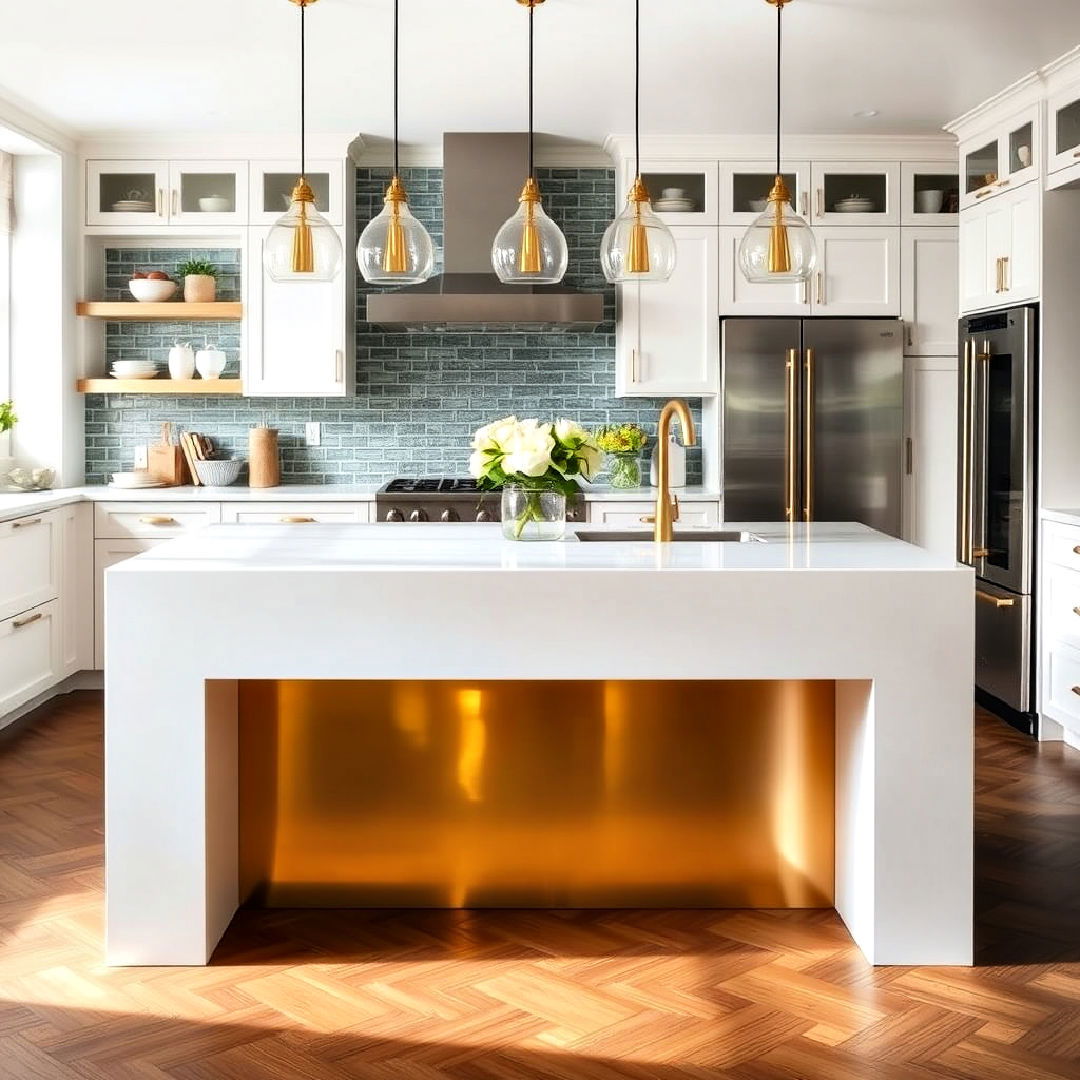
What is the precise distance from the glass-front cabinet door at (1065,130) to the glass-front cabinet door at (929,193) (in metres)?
1.10

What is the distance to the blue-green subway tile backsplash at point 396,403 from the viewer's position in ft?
20.8

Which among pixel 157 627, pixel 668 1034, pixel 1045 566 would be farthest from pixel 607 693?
pixel 1045 566

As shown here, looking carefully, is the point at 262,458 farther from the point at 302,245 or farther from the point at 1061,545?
the point at 1061,545

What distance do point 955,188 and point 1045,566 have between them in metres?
1.96

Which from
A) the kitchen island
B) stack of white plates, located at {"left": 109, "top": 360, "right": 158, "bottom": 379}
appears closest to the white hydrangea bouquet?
the kitchen island

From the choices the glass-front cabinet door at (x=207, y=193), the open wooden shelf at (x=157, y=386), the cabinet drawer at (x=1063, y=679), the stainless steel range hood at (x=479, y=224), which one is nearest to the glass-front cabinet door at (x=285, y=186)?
the glass-front cabinet door at (x=207, y=193)

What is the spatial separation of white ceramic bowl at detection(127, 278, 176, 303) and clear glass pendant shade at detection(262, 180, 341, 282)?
3.12 meters

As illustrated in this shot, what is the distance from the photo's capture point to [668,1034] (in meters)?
2.56

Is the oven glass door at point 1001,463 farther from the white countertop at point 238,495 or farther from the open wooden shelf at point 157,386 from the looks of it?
the open wooden shelf at point 157,386

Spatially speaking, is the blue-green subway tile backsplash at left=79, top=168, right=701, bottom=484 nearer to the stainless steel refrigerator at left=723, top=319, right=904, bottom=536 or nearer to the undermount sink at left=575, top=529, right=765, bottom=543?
the stainless steel refrigerator at left=723, top=319, right=904, bottom=536

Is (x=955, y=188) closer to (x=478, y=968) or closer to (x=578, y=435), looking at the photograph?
(x=578, y=435)

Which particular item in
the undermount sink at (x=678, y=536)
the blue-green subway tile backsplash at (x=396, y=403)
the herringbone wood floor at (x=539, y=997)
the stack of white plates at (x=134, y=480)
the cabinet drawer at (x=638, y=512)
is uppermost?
the blue-green subway tile backsplash at (x=396, y=403)

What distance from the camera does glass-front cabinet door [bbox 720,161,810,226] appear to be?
5.91 metres

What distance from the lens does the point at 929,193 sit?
5941 mm
